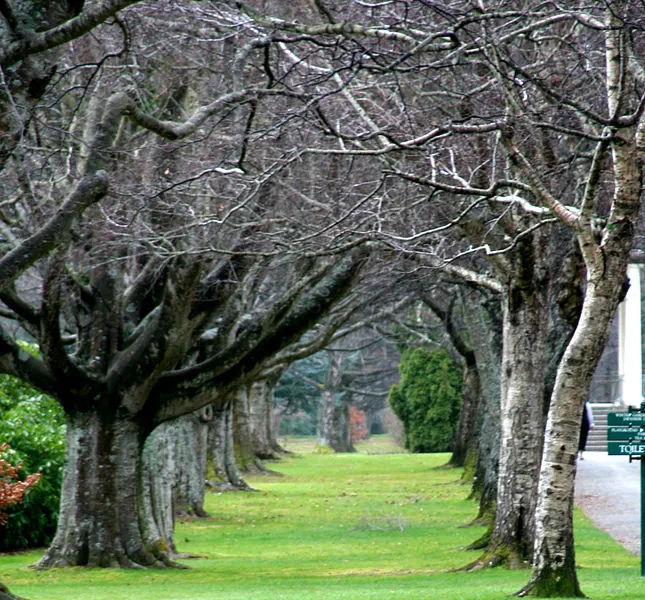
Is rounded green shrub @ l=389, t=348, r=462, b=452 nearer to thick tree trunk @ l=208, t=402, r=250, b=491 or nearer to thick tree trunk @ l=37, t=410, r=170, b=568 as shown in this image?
thick tree trunk @ l=208, t=402, r=250, b=491

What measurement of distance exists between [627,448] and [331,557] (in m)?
6.55

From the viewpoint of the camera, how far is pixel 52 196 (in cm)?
1419

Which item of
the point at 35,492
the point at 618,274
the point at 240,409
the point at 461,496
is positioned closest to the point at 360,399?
the point at 240,409

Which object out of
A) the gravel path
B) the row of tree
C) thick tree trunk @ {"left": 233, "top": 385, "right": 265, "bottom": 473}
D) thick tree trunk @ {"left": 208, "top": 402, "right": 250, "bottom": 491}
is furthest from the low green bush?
thick tree trunk @ {"left": 233, "top": 385, "right": 265, "bottom": 473}

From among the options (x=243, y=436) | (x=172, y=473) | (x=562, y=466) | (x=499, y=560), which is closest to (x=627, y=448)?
(x=562, y=466)

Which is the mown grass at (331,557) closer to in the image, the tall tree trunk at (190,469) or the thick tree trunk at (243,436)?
the tall tree trunk at (190,469)

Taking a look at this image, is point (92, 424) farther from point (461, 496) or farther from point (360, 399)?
point (360, 399)

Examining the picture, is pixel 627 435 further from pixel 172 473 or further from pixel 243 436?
pixel 243 436

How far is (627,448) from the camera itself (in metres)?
12.8

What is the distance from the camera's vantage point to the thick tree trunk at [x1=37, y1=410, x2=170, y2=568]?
616 inches

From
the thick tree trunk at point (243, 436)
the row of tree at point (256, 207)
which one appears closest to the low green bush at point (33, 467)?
the row of tree at point (256, 207)

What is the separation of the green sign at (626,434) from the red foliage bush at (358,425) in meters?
69.2

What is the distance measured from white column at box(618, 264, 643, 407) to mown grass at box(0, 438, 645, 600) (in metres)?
9.67

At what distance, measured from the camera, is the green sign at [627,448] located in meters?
12.8
